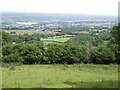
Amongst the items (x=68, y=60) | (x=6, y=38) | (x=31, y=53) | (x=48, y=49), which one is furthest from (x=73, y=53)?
(x=6, y=38)

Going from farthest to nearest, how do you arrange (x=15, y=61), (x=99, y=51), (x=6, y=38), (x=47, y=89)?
1. (x=6, y=38)
2. (x=99, y=51)
3. (x=15, y=61)
4. (x=47, y=89)

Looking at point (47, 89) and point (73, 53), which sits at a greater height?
point (47, 89)

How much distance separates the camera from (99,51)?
3369cm

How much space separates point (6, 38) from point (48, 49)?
35206mm

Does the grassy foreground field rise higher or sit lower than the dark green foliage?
higher

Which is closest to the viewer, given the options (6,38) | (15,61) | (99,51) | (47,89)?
(47,89)

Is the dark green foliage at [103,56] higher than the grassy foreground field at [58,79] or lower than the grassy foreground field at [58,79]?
lower

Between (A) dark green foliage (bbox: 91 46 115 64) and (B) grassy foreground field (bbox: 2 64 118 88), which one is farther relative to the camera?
(A) dark green foliage (bbox: 91 46 115 64)

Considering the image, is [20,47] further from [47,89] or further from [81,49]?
[47,89]

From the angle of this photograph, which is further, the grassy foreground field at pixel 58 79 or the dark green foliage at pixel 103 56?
the dark green foliage at pixel 103 56

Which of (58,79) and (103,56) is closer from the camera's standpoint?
(58,79)

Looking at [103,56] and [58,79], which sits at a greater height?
[58,79]

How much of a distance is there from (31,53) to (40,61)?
2.02 m

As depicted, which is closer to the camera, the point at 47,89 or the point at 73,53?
the point at 47,89
